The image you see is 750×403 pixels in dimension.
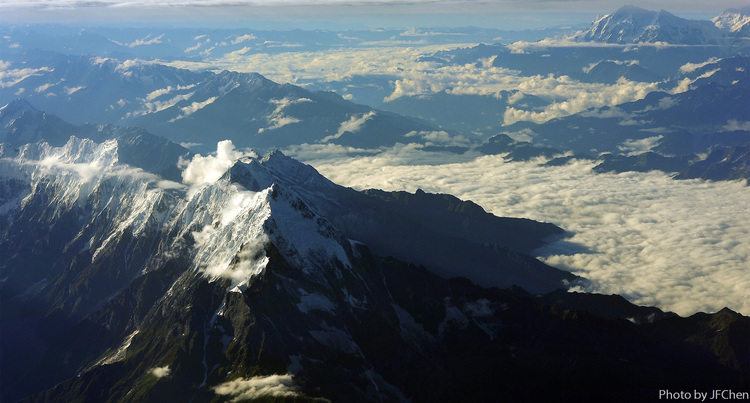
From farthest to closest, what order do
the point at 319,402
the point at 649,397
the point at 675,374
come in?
the point at 675,374 → the point at 649,397 → the point at 319,402

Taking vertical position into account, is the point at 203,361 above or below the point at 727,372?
above

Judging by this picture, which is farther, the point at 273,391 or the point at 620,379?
the point at 620,379

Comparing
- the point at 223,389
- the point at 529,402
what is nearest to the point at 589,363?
the point at 529,402

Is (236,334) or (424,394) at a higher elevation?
(236,334)

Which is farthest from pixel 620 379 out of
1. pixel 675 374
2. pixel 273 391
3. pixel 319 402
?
pixel 273 391

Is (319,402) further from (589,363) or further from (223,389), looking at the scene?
(589,363)

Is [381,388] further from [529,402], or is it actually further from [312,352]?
[529,402]

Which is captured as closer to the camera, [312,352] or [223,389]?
[223,389]

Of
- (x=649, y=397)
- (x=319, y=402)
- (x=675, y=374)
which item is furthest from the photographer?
(x=675, y=374)
